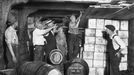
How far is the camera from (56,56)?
9.92 metres

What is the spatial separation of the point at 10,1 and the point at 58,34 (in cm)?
231

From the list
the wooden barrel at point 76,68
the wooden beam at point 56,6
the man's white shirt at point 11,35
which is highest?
the wooden beam at point 56,6

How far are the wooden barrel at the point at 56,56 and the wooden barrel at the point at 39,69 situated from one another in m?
1.23

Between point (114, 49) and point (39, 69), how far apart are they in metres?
3.43

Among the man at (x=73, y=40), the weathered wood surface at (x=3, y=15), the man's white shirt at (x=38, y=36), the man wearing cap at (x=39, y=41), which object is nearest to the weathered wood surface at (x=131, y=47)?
the man at (x=73, y=40)

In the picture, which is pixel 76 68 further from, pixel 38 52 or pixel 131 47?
pixel 131 47

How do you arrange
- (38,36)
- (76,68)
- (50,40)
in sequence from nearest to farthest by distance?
(76,68)
(38,36)
(50,40)

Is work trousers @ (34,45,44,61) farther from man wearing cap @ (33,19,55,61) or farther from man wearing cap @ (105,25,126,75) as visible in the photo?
man wearing cap @ (105,25,126,75)

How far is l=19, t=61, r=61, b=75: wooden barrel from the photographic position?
7.42 m

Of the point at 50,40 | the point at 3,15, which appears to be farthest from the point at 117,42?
the point at 3,15

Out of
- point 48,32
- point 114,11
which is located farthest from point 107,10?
point 48,32

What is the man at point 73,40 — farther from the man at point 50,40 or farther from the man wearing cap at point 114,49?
the man wearing cap at point 114,49

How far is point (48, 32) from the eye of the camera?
1079 centimetres

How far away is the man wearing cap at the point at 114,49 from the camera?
995 centimetres
